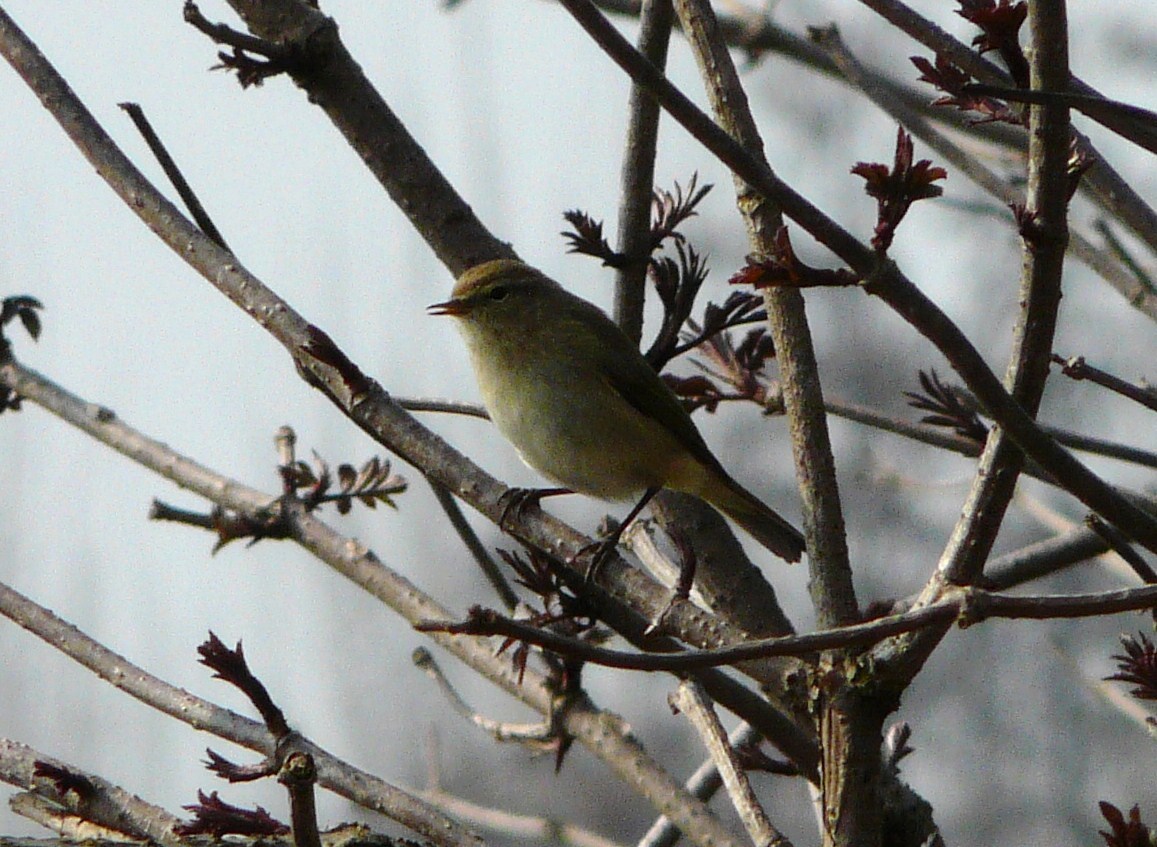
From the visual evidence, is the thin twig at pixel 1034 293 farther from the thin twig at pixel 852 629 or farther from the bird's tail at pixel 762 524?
the bird's tail at pixel 762 524

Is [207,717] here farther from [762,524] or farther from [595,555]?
[762,524]

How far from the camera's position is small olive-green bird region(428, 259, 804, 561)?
4.03 meters

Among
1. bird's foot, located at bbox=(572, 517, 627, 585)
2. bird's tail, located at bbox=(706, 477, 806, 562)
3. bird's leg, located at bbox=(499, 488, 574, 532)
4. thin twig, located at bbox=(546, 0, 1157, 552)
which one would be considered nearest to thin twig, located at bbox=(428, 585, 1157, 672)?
thin twig, located at bbox=(546, 0, 1157, 552)

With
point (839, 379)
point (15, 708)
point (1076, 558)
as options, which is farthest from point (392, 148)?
point (15, 708)

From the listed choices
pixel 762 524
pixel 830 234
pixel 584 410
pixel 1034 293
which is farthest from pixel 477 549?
pixel 830 234

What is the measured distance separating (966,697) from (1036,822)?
1.51 meters

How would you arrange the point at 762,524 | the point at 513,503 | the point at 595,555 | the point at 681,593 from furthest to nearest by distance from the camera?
1. the point at 762,524
2. the point at 595,555
3. the point at 513,503
4. the point at 681,593

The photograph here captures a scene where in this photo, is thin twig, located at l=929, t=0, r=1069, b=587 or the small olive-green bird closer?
thin twig, located at l=929, t=0, r=1069, b=587

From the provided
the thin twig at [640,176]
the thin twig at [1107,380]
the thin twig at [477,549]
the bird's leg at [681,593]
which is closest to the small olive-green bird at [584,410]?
the thin twig at [640,176]

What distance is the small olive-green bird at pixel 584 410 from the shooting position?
4.03 metres

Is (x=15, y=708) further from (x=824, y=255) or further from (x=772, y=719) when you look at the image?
(x=772, y=719)

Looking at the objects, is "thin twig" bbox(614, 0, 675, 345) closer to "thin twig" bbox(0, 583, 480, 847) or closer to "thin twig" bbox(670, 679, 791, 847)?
"thin twig" bbox(670, 679, 791, 847)

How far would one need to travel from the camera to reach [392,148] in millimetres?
3197

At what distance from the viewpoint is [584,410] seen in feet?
13.5
